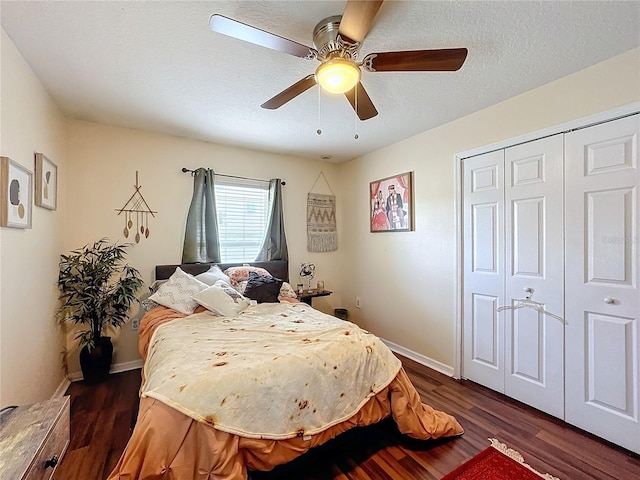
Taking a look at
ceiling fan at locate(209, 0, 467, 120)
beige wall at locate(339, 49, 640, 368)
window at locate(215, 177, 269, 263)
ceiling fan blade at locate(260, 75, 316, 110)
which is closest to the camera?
ceiling fan at locate(209, 0, 467, 120)

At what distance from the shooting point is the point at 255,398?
59.6 inches

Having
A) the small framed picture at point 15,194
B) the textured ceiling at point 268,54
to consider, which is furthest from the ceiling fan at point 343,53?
the small framed picture at point 15,194

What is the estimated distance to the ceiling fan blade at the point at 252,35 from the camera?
1339 millimetres

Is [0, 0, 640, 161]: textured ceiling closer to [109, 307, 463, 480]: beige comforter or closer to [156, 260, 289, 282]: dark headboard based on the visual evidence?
[156, 260, 289, 282]: dark headboard

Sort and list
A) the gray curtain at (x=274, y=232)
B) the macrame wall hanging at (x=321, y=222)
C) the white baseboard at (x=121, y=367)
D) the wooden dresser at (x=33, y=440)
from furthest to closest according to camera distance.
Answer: the macrame wall hanging at (x=321, y=222) → the gray curtain at (x=274, y=232) → the white baseboard at (x=121, y=367) → the wooden dresser at (x=33, y=440)

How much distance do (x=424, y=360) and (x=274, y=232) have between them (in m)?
2.35

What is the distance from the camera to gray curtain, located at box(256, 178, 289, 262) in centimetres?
393

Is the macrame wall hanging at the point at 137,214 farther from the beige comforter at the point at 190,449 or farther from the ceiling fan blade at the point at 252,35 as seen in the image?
the ceiling fan blade at the point at 252,35

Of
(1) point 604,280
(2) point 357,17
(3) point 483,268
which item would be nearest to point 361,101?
(2) point 357,17

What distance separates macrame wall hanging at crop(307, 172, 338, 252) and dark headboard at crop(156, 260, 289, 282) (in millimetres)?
553

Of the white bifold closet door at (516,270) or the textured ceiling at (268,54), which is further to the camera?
the white bifold closet door at (516,270)

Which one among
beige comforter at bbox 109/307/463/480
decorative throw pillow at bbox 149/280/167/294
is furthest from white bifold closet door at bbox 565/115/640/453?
decorative throw pillow at bbox 149/280/167/294

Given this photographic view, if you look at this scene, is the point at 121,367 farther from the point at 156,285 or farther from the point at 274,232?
the point at 274,232

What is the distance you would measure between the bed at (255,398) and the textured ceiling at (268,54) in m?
1.85
